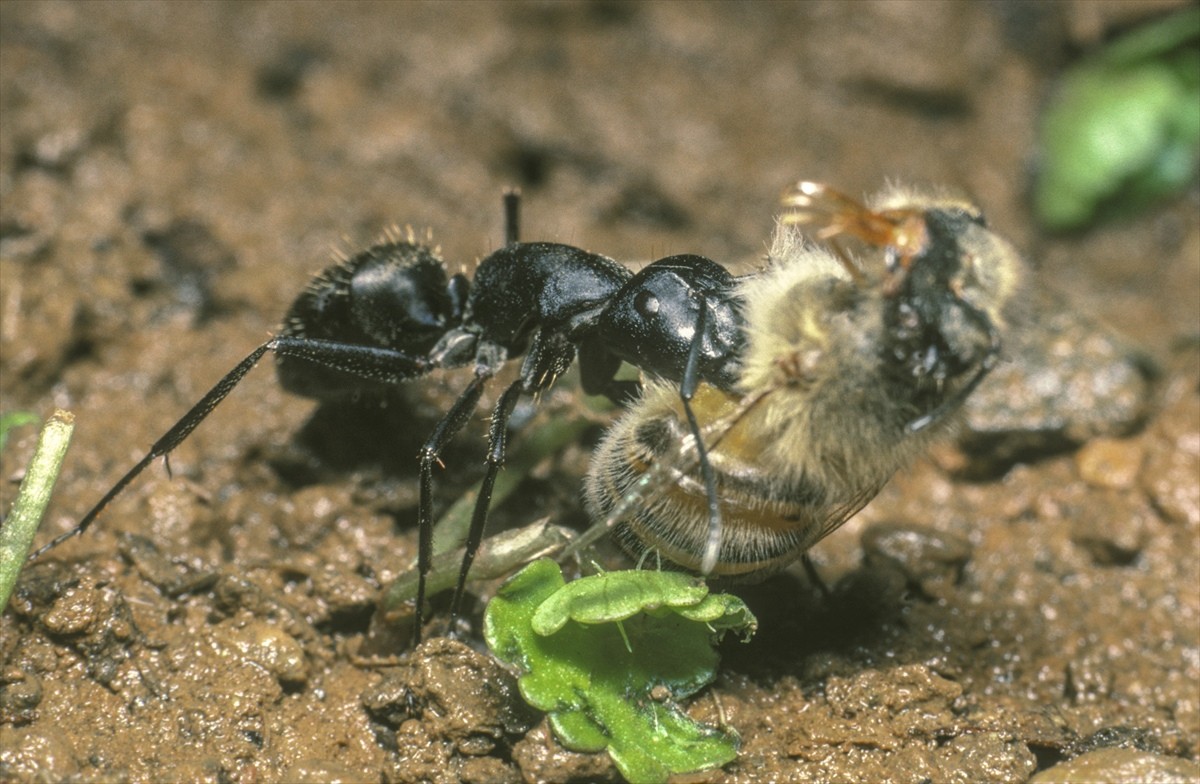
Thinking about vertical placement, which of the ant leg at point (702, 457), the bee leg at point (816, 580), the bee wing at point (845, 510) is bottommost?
the bee leg at point (816, 580)

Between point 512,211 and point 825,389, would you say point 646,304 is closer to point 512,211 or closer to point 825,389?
point 825,389

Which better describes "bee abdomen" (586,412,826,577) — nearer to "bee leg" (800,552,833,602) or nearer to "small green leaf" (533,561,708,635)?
"small green leaf" (533,561,708,635)

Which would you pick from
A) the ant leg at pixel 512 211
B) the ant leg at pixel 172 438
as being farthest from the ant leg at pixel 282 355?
the ant leg at pixel 512 211

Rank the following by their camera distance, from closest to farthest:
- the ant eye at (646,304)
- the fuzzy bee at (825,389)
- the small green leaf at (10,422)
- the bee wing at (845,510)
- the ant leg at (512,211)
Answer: the fuzzy bee at (825,389)
the bee wing at (845,510)
the small green leaf at (10,422)
the ant eye at (646,304)
the ant leg at (512,211)

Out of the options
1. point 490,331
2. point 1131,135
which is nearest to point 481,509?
point 490,331

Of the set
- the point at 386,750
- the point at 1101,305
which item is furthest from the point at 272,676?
the point at 1101,305

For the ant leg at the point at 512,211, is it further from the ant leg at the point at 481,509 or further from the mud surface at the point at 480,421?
the ant leg at the point at 481,509

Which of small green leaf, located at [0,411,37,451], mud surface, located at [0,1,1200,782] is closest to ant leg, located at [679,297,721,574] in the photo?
mud surface, located at [0,1,1200,782]
